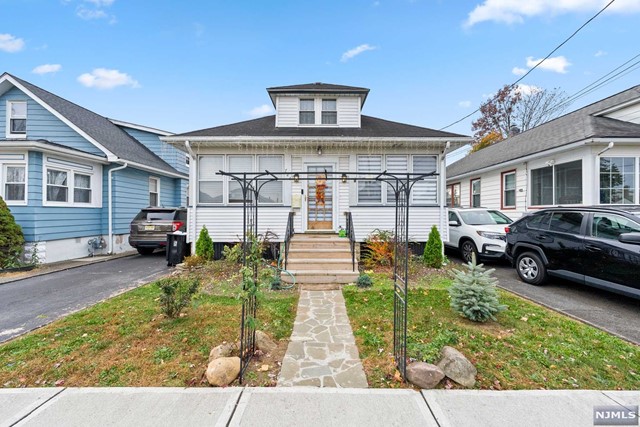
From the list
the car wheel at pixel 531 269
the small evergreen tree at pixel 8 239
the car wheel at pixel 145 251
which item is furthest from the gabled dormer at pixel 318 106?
the small evergreen tree at pixel 8 239

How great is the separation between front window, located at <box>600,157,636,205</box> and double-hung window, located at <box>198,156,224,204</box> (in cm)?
1138

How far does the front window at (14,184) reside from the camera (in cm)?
810

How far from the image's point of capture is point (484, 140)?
2441cm

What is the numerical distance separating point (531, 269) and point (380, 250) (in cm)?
338

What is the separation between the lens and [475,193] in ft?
44.8

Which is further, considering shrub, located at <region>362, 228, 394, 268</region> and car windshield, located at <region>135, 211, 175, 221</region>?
car windshield, located at <region>135, 211, 175, 221</region>

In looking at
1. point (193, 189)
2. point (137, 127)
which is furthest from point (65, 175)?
point (137, 127)

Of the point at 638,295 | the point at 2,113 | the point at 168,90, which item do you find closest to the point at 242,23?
the point at 168,90

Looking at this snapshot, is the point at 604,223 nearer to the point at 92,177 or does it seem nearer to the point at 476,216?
the point at 476,216

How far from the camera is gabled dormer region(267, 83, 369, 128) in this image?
9.52m

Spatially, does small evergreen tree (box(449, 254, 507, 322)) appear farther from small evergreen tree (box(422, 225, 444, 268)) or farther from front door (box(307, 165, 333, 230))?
front door (box(307, 165, 333, 230))

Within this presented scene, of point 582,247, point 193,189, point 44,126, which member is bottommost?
point 582,247

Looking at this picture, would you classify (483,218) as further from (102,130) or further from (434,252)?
(102,130)

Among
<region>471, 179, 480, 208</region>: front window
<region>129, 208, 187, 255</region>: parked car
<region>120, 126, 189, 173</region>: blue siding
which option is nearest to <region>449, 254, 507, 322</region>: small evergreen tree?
<region>129, 208, 187, 255</region>: parked car
